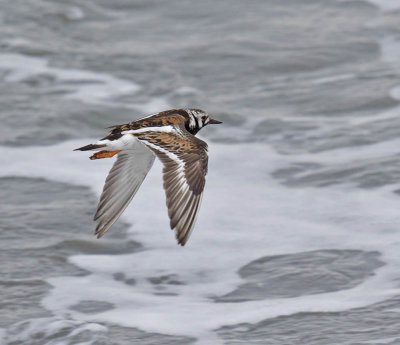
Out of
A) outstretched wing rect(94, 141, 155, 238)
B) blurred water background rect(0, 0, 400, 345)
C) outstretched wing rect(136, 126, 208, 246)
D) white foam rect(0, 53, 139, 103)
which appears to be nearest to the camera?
outstretched wing rect(136, 126, 208, 246)

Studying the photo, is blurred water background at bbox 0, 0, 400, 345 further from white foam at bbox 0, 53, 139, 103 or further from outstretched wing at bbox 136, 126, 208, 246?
outstretched wing at bbox 136, 126, 208, 246

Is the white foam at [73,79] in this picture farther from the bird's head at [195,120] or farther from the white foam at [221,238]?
the bird's head at [195,120]

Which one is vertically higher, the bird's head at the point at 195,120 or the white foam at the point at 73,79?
the white foam at the point at 73,79

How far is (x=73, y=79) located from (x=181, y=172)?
14.7 feet

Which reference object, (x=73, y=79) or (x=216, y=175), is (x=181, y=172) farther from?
Result: (x=73, y=79)

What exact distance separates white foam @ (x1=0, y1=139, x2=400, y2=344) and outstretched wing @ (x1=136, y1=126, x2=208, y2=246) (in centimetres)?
69

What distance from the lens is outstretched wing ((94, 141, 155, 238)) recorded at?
537cm

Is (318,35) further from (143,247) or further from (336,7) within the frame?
(143,247)

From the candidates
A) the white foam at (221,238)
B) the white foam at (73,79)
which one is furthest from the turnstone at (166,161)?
the white foam at (73,79)

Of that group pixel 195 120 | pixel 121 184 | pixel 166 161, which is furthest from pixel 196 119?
pixel 166 161

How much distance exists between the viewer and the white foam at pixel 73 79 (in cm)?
876

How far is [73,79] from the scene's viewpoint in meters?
8.99

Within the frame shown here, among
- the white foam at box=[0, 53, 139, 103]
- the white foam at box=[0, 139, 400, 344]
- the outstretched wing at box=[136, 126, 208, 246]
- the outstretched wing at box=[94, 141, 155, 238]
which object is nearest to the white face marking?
the outstretched wing at box=[94, 141, 155, 238]

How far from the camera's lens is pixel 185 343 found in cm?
480
